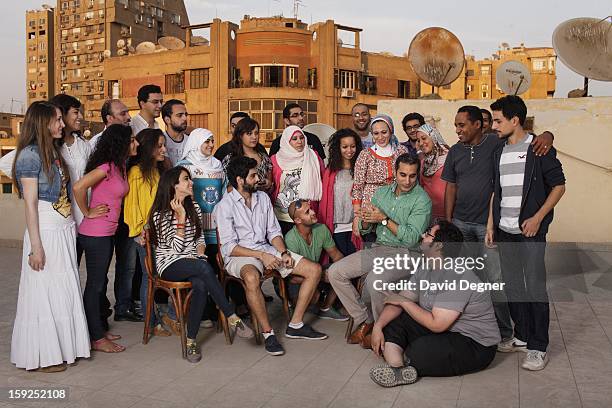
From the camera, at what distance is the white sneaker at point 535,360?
3947mm

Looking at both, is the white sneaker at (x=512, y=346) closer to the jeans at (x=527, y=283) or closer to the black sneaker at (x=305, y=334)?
the jeans at (x=527, y=283)

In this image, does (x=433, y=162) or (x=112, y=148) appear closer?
(x=112, y=148)

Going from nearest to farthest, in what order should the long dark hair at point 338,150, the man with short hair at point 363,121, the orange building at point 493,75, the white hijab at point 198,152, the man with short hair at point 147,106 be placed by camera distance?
the white hijab at point 198,152 → the long dark hair at point 338,150 → the man with short hair at point 147,106 → the man with short hair at point 363,121 → the orange building at point 493,75

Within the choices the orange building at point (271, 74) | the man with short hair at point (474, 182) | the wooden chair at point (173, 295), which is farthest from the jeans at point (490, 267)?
the orange building at point (271, 74)

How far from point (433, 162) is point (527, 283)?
1416 millimetres

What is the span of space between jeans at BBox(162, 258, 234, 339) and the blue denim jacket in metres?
0.95

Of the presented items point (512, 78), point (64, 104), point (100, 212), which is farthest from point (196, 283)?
point (512, 78)

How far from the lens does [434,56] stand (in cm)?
1126

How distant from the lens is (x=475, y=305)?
3.83 metres

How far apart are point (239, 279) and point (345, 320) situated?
108cm

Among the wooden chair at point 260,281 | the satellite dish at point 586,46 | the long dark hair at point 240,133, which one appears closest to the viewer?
the wooden chair at point 260,281

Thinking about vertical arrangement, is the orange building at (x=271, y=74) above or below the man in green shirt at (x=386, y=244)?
above

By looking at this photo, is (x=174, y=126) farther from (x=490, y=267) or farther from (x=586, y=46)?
(x=586, y=46)

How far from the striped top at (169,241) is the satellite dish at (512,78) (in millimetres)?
9868
